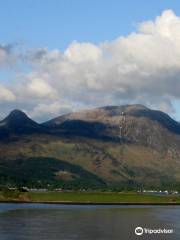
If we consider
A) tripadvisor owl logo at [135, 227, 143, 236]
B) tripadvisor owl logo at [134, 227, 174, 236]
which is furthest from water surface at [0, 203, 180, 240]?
tripadvisor owl logo at [134, 227, 174, 236]

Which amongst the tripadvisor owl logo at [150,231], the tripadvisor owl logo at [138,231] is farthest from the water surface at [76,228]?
the tripadvisor owl logo at [150,231]

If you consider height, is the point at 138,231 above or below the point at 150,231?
below

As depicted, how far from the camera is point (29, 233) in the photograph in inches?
4747

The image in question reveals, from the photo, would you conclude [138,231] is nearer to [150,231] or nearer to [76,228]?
[150,231]

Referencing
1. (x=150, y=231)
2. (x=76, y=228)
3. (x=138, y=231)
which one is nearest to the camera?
(x=150, y=231)

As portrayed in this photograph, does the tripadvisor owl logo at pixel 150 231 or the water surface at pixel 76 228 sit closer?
the water surface at pixel 76 228

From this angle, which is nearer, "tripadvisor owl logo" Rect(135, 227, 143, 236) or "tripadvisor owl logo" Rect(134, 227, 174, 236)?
"tripadvisor owl logo" Rect(135, 227, 143, 236)

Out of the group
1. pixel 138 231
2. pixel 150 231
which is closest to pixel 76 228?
pixel 138 231

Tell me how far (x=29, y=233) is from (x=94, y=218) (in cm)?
4770

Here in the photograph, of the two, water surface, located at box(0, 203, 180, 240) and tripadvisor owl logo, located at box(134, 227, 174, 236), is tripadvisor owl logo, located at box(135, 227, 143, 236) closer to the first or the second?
tripadvisor owl logo, located at box(134, 227, 174, 236)

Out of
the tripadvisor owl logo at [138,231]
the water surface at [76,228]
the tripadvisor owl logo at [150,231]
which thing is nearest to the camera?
the water surface at [76,228]

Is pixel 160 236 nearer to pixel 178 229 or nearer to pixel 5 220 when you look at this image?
pixel 178 229

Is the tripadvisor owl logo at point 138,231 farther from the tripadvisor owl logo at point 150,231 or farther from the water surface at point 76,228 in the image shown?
the water surface at point 76,228

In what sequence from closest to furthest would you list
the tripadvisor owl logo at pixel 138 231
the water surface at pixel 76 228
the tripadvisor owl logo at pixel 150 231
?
the water surface at pixel 76 228
the tripadvisor owl logo at pixel 138 231
the tripadvisor owl logo at pixel 150 231
